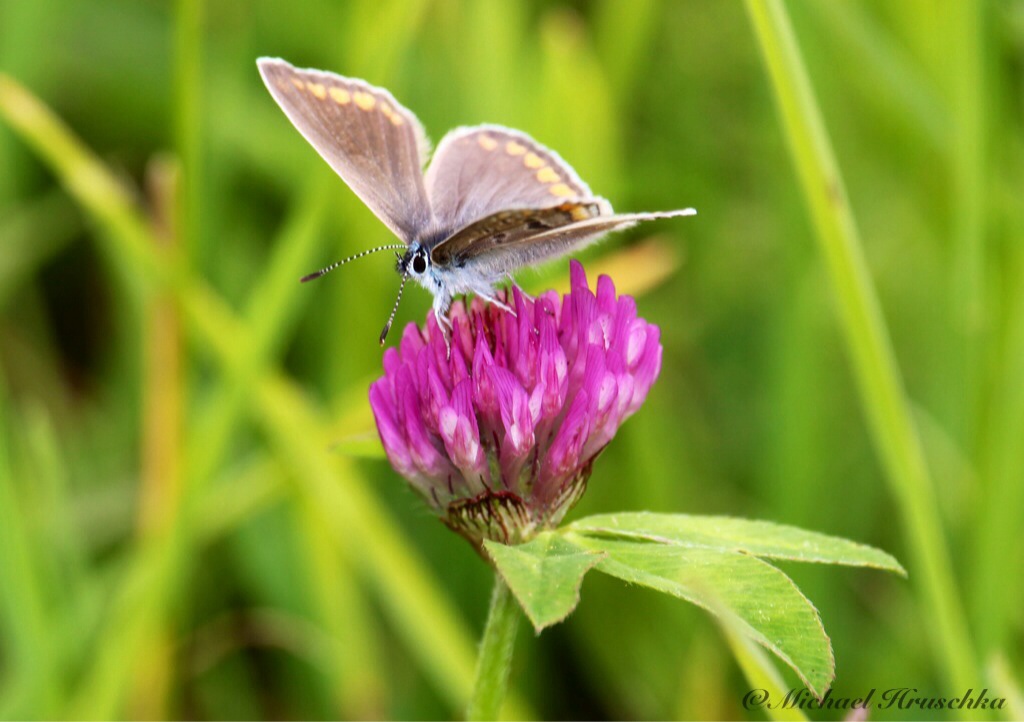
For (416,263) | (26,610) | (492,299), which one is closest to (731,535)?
(492,299)

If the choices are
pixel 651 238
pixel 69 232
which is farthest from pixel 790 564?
pixel 69 232

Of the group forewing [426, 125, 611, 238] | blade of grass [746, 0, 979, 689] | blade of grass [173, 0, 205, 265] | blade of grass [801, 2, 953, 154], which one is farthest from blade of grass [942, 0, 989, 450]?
blade of grass [173, 0, 205, 265]

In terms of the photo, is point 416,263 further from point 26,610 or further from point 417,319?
point 417,319

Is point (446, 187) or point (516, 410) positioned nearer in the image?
point (516, 410)

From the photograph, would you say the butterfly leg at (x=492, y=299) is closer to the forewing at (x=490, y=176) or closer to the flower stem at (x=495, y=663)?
the forewing at (x=490, y=176)

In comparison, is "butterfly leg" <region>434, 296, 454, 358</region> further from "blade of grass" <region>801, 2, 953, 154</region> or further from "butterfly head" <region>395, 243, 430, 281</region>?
"blade of grass" <region>801, 2, 953, 154</region>
